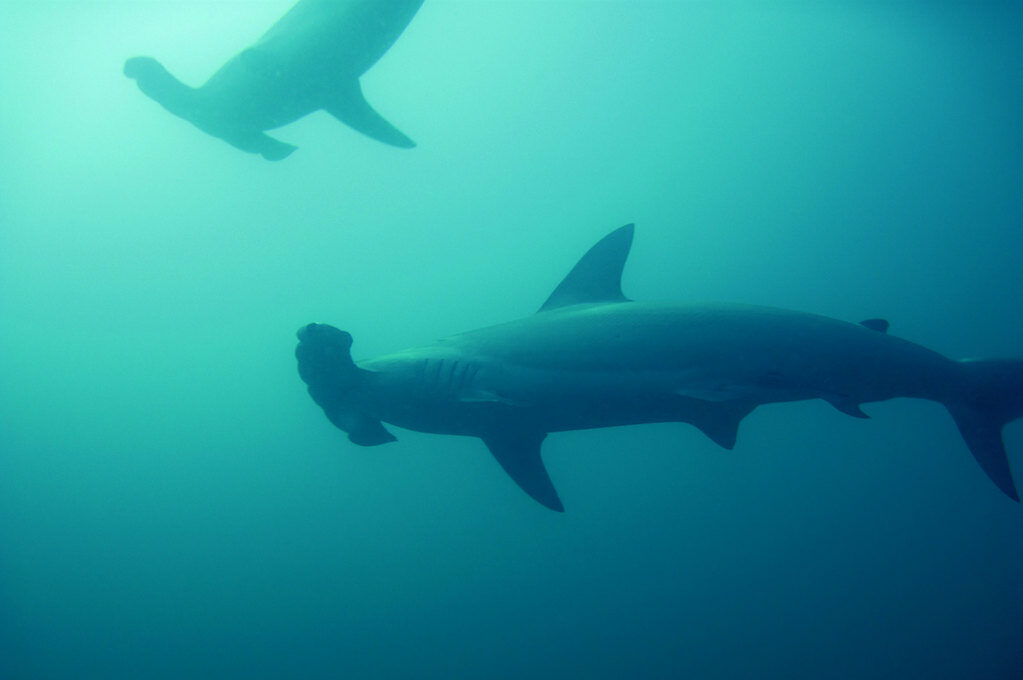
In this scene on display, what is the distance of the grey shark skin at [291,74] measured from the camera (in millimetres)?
3283

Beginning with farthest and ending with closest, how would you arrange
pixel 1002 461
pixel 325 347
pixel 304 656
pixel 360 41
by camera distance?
pixel 304 656 < pixel 1002 461 < pixel 360 41 < pixel 325 347

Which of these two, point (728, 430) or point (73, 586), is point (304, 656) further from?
point (728, 430)

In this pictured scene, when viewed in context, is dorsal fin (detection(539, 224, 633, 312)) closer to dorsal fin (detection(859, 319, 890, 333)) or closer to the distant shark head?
the distant shark head

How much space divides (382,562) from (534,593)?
7.96 meters

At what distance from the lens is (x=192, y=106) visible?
3.77m

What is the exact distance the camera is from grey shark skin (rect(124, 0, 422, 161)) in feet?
10.8

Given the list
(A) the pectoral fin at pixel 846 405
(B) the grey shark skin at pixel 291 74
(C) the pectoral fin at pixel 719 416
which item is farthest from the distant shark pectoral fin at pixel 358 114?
(A) the pectoral fin at pixel 846 405

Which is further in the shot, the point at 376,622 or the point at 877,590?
the point at 376,622

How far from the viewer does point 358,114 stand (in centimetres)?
418

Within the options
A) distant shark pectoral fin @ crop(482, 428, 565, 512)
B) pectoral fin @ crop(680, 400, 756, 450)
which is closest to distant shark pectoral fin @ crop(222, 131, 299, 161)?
distant shark pectoral fin @ crop(482, 428, 565, 512)

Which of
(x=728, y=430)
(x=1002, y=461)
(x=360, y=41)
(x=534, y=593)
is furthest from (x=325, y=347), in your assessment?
(x=534, y=593)

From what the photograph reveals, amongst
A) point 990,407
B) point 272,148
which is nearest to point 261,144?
point 272,148

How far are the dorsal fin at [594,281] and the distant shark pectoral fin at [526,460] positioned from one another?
940mm

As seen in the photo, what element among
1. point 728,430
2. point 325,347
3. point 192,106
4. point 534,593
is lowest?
point 534,593
